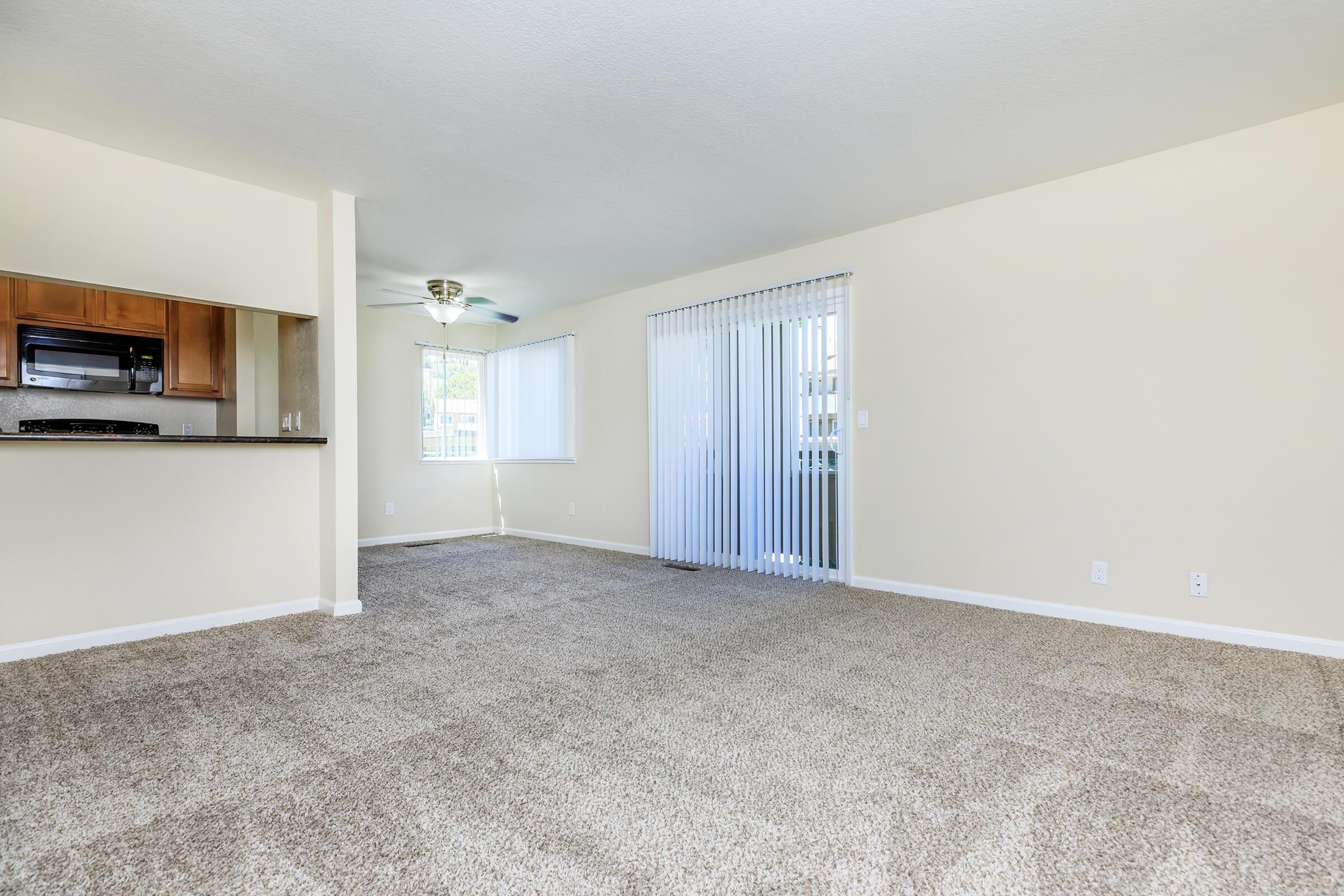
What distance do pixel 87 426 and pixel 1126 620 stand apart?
6925 millimetres

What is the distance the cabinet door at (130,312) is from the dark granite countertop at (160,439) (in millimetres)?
1561

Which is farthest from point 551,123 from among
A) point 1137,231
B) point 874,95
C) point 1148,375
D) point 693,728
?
point 1148,375

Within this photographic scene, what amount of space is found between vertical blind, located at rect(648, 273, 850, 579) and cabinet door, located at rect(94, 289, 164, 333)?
3794 millimetres

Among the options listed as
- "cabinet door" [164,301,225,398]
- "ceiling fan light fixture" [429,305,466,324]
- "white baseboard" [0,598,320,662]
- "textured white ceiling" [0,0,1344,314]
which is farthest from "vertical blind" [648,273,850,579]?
"cabinet door" [164,301,225,398]

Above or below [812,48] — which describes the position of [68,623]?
below

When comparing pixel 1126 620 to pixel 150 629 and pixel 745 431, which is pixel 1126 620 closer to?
pixel 745 431

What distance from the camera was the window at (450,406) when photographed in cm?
702

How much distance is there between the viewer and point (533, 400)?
22.9 feet

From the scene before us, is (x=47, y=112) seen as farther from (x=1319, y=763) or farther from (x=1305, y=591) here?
(x=1305, y=591)

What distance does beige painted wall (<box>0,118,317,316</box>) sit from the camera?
2.99 meters

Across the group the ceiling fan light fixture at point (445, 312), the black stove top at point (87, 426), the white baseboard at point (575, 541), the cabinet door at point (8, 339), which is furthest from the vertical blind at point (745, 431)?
the cabinet door at point (8, 339)

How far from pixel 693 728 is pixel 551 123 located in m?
2.63

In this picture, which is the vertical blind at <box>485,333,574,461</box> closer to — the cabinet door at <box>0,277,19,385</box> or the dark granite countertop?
the dark granite countertop

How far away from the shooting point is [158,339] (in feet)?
16.2
